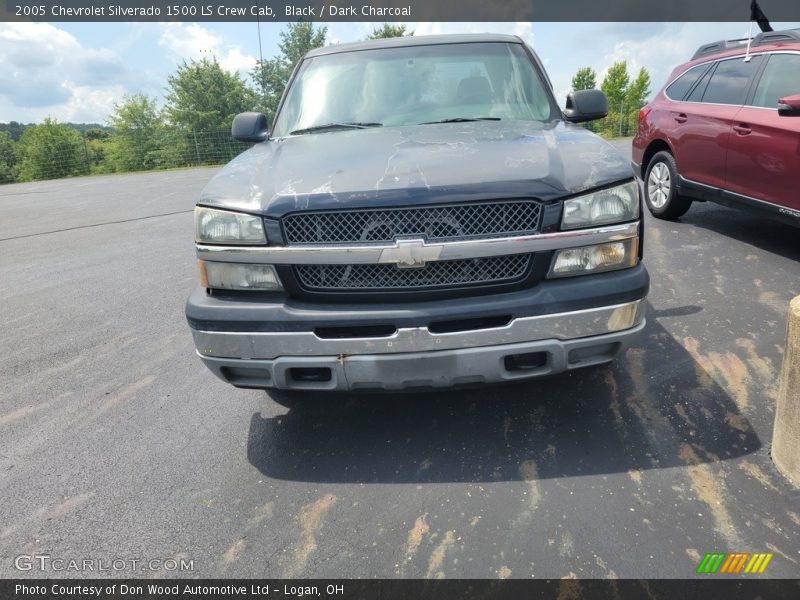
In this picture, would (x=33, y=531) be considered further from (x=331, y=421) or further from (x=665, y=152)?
(x=665, y=152)

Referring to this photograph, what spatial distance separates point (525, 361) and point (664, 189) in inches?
203

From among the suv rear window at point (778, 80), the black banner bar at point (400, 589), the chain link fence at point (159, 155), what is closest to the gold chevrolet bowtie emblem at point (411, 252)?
the black banner bar at point (400, 589)

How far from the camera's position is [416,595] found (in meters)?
1.84

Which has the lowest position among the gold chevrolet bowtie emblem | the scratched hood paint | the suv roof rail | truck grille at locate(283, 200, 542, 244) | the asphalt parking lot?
the asphalt parking lot

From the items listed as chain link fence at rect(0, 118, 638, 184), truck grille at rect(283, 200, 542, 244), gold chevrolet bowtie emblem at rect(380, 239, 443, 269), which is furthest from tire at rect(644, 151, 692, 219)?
chain link fence at rect(0, 118, 638, 184)

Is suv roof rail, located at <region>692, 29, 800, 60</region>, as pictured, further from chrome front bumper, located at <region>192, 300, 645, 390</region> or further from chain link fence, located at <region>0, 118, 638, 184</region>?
chain link fence, located at <region>0, 118, 638, 184</region>

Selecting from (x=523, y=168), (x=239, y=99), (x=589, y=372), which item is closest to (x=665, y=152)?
(x=589, y=372)

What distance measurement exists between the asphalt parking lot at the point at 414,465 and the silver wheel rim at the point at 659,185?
8.15ft

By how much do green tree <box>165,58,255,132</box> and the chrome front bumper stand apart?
50.4m

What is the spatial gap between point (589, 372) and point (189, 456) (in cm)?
218

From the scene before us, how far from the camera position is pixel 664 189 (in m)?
6.51

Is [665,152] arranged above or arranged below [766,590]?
above

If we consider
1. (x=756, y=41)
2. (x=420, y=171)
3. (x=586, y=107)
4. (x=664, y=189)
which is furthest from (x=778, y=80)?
(x=420, y=171)

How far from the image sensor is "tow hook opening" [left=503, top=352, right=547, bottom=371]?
227 cm
